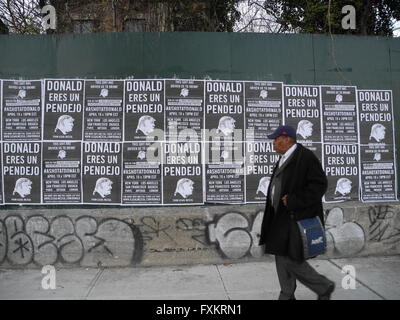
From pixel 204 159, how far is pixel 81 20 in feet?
15.5

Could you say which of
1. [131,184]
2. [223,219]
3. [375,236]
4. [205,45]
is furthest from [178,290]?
[205,45]

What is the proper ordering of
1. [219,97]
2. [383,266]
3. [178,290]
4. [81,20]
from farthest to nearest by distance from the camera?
[81,20], [219,97], [383,266], [178,290]

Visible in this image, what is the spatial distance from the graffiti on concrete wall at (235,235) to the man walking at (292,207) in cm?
178

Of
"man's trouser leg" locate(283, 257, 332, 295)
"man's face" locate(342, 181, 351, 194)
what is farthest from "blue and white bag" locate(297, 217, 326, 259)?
"man's face" locate(342, 181, 351, 194)

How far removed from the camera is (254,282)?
15.2 ft

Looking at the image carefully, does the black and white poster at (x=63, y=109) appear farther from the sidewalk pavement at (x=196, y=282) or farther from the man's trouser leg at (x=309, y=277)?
the man's trouser leg at (x=309, y=277)

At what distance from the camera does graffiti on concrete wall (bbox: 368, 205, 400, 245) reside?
221 inches

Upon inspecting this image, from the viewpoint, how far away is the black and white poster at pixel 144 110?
5465 millimetres

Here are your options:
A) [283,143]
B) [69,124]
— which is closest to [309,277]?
[283,143]

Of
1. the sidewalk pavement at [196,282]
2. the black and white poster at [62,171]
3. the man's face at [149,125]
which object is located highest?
the man's face at [149,125]

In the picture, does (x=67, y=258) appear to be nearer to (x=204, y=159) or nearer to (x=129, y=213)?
(x=129, y=213)

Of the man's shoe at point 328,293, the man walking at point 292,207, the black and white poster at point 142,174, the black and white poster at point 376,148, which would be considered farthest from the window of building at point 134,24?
the man's shoe at point 328,293

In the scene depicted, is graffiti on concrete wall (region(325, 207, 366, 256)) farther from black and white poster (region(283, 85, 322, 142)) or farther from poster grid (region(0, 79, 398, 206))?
black and white poster (region(283, 85, 322, 142))

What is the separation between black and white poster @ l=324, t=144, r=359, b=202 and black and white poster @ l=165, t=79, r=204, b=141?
6.48 feet
